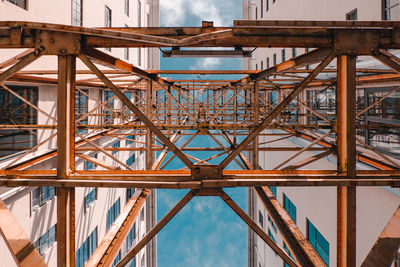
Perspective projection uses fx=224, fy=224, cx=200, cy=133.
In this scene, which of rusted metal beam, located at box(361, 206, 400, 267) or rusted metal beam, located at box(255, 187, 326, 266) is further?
rusted metal beam, located at box(255, 187, 326, 266)

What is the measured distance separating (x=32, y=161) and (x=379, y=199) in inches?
491

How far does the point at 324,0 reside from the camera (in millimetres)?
14414

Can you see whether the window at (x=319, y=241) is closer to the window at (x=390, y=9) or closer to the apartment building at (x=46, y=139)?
the window at (x=390, y=9)

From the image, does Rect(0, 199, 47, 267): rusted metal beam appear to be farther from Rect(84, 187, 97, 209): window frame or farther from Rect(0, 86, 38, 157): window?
Rect(84, 187, 97, 209): window frame

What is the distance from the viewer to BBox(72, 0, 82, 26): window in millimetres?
12663

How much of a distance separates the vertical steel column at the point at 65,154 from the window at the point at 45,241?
372 inches

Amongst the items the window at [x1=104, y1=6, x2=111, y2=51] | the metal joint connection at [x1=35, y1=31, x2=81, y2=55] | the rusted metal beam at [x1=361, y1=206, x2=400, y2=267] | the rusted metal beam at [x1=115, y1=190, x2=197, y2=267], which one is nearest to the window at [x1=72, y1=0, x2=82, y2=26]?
the window at [x1=104, y1=6, x2=111, y2=51]

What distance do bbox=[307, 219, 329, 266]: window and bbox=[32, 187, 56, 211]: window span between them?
1412cm

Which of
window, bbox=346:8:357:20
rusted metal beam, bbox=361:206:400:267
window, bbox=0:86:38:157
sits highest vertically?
window, bbox=346:8:357:20

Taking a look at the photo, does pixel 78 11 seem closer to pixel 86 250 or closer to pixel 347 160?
pixel 86 250

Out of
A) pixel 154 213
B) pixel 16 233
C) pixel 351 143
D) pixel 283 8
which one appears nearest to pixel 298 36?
pixel 351 143

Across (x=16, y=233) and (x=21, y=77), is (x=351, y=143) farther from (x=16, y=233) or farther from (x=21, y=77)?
(x=21, y=77)

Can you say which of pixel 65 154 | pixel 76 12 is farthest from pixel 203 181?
pixel 76 12

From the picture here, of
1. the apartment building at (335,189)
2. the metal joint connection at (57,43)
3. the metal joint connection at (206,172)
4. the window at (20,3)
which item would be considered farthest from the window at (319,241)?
the window at (20,3)
